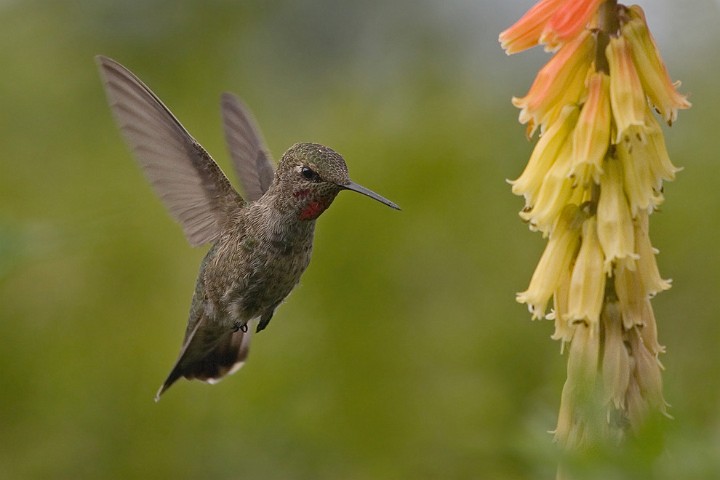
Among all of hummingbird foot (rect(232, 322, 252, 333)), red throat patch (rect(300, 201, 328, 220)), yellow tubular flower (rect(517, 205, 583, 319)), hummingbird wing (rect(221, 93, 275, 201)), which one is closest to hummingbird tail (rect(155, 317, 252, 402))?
hummingbird foot (rect(232, 322, 252, 333))

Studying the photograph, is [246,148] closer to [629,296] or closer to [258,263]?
[258,263]

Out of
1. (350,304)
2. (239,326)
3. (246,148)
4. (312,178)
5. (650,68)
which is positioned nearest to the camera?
(650,68)

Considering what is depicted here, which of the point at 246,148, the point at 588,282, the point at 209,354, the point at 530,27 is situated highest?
the point at 246,148

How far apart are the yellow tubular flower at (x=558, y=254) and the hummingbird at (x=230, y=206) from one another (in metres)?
1.17

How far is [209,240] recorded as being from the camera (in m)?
5.14

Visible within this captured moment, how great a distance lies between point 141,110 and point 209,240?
0.80 metres

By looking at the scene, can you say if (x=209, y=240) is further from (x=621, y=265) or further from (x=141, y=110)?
(x=621, y=265)

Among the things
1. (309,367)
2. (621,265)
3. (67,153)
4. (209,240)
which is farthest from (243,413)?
(621,265)

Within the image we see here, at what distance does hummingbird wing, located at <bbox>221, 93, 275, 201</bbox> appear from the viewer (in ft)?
17.0

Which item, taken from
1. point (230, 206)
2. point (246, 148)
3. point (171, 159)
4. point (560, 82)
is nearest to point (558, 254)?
point (560, 82)

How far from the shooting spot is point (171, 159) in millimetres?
4801

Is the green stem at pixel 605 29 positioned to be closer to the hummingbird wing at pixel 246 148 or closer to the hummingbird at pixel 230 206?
the hummingbird at pixel 230 206

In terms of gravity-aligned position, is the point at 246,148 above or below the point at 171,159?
above

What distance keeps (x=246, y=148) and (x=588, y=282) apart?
2567mm
